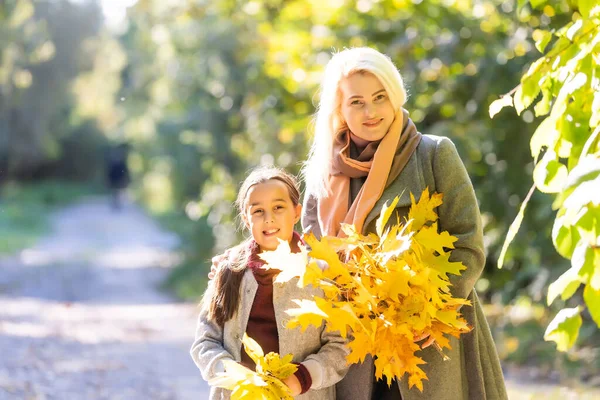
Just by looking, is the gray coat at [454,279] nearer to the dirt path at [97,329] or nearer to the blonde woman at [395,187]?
the blonde woman at [395,187]

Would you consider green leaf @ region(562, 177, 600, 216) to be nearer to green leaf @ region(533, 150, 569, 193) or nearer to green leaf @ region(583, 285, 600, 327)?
green leaf @ region(583, 285, 600, 327)

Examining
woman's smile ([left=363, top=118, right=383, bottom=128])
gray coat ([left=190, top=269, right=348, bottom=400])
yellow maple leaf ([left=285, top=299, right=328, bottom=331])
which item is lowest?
yellow maple leaf ([left=285, top=299, right=328, bottom=331])

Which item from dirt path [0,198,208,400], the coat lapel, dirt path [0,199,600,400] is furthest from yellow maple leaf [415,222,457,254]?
dirt path [0,198,208,400]

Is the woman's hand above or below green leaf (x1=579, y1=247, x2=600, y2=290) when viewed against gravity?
above

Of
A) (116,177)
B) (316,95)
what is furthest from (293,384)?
(116,177)

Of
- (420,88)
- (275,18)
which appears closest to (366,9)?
(420,88)

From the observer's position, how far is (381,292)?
2.50 metres

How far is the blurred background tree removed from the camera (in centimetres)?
722

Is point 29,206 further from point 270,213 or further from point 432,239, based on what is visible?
point 432,239

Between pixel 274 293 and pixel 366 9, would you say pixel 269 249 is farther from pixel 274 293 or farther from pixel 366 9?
pixel 366 9

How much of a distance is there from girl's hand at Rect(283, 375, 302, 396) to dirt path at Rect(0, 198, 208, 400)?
4.15 meters

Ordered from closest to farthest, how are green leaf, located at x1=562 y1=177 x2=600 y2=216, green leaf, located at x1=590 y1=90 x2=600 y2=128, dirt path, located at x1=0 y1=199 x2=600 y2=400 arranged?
green leaf, located at x1=562 y1=177 x2=600 y2=216
green leaf, located at x1=590 y1=90 x2=600 y2=128
dirt path, located at x1=0 y1=199 x2=600 y2=400

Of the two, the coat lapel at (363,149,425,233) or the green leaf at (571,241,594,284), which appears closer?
the green leaf at (571,241,594,284)

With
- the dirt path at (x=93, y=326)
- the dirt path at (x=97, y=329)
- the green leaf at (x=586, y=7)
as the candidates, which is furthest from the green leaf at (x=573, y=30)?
the dirt path at (x=93, y=326)
